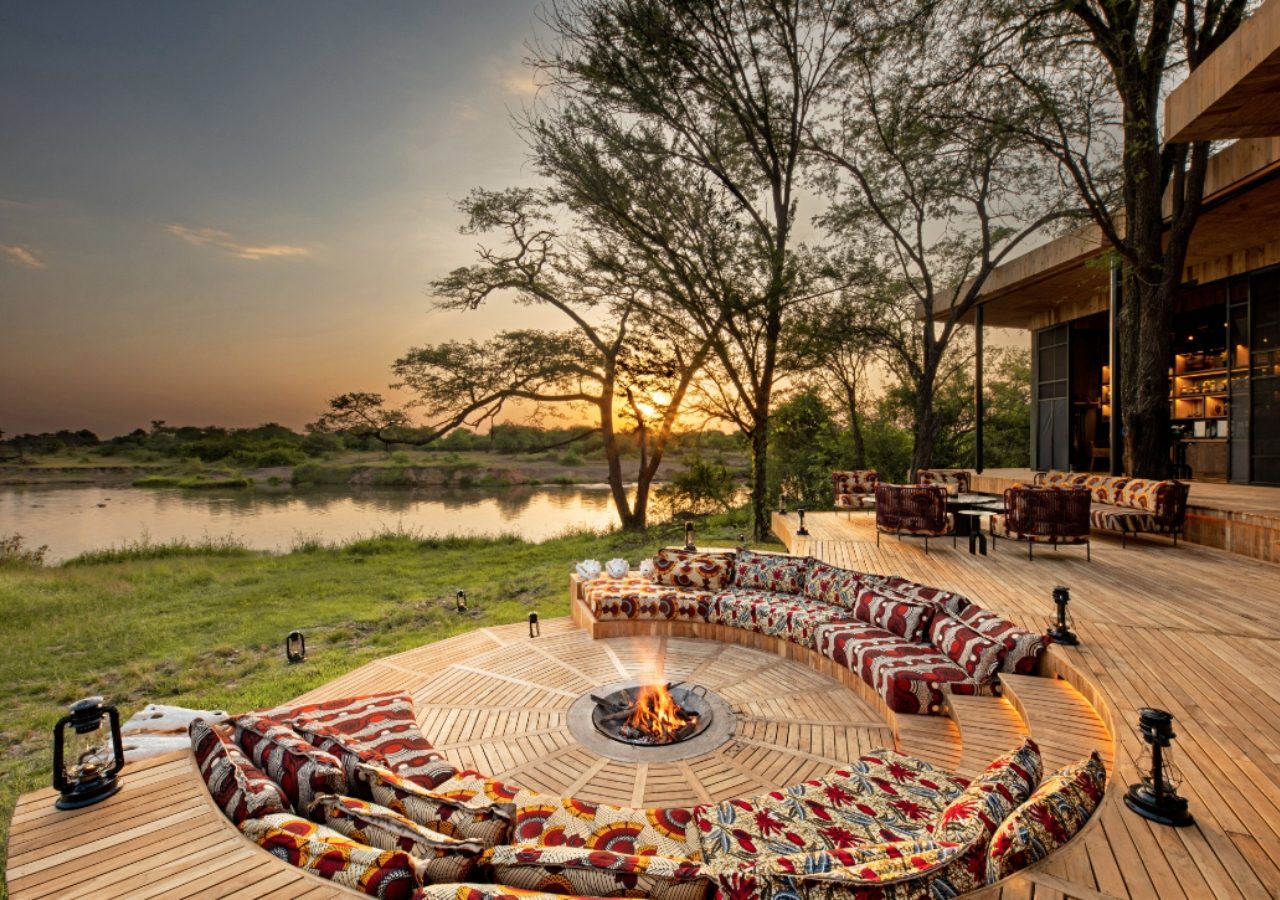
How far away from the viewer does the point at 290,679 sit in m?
5.44

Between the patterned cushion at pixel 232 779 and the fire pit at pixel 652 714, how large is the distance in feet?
6.56

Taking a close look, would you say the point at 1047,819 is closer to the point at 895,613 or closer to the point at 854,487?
the point at 895,613

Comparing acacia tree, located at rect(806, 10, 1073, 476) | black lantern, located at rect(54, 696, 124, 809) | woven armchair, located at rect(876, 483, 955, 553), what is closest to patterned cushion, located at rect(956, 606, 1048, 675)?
woven armchair, located at rect(876, 483, 955, 553)

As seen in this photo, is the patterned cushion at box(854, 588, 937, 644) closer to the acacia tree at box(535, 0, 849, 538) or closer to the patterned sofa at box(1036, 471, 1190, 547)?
the patterned sofa at box(1036, 471, 1190, 547)

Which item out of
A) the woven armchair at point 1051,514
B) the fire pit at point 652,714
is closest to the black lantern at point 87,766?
the fire pit at point 652,714

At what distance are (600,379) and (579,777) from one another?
44.9 ft

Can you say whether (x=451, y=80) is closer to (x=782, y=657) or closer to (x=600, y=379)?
(x=600, y=379)

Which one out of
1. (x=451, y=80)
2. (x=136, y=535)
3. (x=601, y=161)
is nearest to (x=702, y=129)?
(x=601, y=161)

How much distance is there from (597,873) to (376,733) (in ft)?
6.77

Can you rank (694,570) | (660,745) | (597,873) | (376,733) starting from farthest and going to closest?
(694,570) → (660,745) → (376,733) → (597,873)

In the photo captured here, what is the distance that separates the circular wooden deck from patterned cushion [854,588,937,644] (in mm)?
609

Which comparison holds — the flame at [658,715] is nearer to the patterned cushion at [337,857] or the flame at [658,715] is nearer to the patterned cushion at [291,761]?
the patterned cushion at [291,761]

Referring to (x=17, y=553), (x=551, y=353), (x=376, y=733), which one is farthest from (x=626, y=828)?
(x=17, y=553)

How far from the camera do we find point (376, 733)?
295 cm
